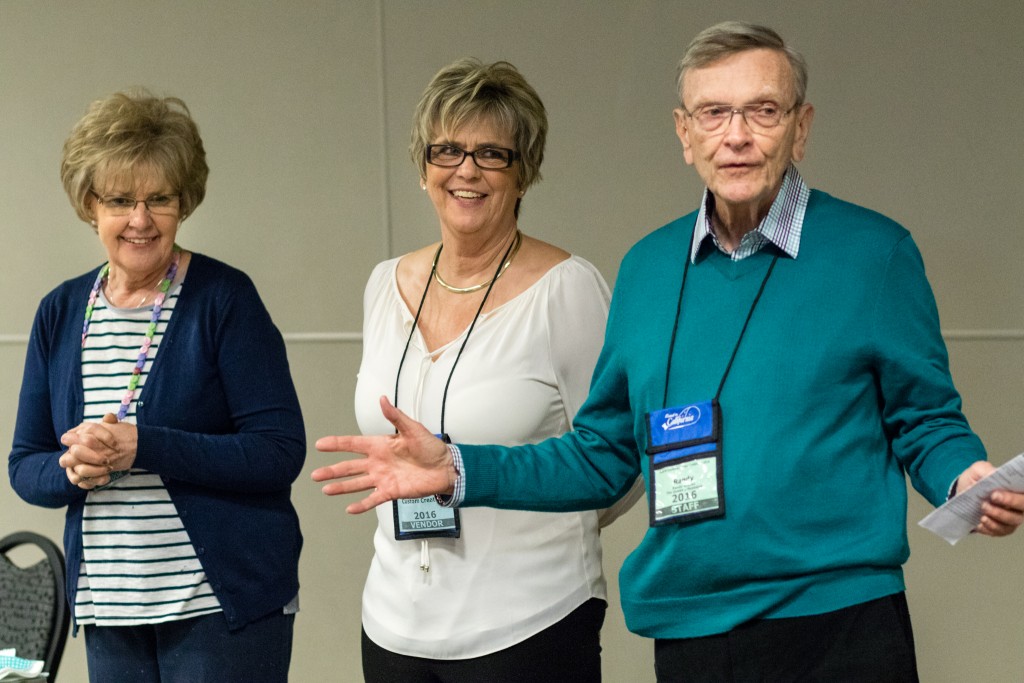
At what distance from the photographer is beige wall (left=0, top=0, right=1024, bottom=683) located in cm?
391

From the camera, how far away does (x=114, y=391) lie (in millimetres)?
2318

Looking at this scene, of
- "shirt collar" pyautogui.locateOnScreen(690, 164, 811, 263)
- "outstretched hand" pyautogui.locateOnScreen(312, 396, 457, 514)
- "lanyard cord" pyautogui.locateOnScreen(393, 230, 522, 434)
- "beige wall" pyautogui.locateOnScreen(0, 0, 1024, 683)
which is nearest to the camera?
"shirt collar" pyautogui.locateOnScreen(690, 164, 811, 263)

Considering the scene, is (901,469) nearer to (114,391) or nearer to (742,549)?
(742,549)

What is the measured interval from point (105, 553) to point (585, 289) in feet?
3.38

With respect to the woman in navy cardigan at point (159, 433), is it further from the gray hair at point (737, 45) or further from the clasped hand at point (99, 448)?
the gray hair at point (737, 45)

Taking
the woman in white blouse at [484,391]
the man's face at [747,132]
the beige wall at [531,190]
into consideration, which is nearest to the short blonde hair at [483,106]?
the woman in white blouse at [484,391]

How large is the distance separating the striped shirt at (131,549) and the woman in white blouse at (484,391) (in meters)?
0.36

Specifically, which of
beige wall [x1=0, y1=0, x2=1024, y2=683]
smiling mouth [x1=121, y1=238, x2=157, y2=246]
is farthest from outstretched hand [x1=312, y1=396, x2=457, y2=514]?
beige wall [x1=0, y1=0, x2=1024, y2=683]

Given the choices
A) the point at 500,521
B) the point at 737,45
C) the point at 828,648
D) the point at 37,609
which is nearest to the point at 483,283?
the point at 500,521

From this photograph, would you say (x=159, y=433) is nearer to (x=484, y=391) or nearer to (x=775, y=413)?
(x=484, y=391)

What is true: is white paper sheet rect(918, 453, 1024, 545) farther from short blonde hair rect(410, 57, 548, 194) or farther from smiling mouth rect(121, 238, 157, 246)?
smiling mouth rect(121, 238, 157, 246)

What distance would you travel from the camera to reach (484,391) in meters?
2.10

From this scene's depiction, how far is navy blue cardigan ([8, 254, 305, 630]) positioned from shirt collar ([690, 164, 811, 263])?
1013mm

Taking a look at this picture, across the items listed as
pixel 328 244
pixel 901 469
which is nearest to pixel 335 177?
pixel 328 244
